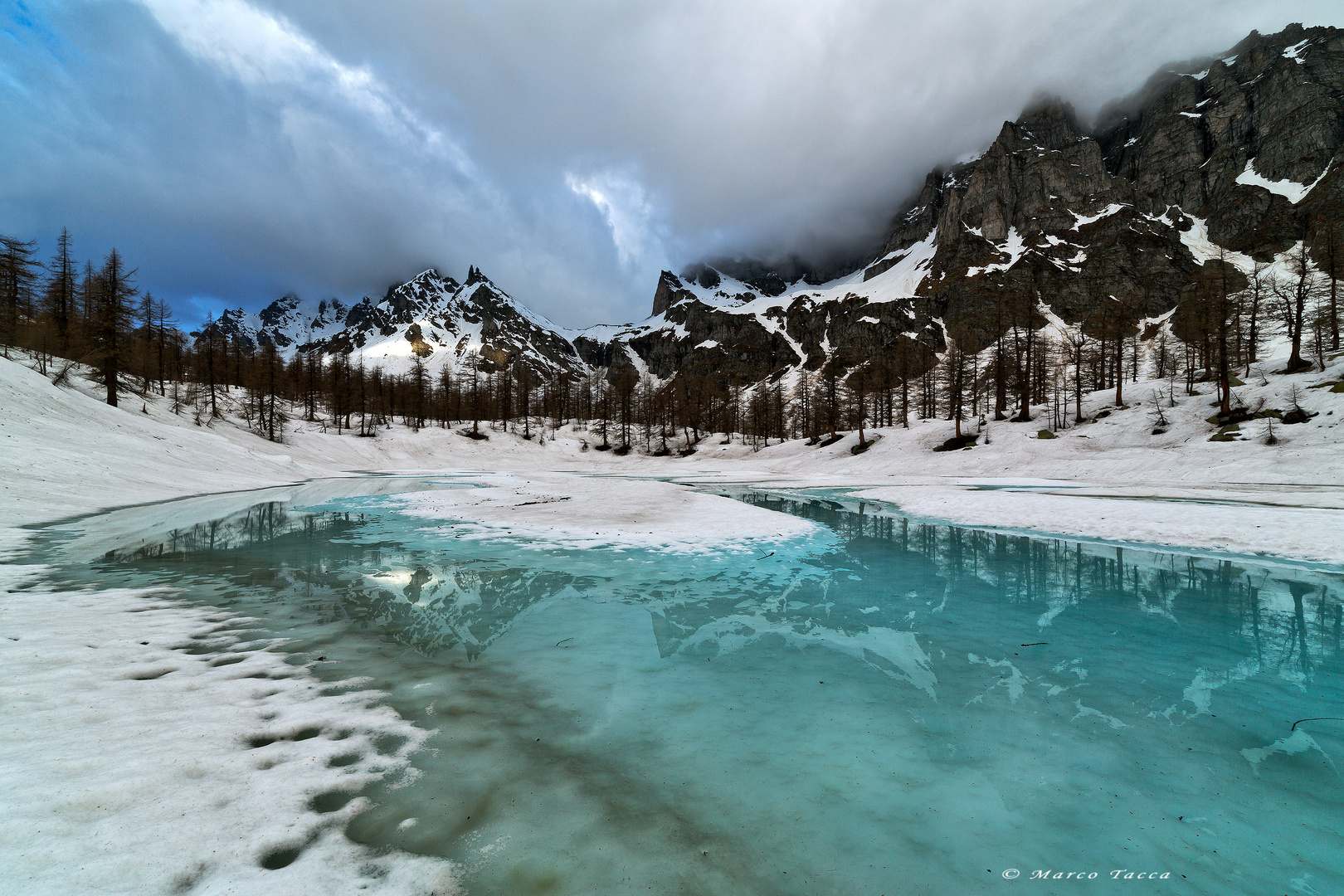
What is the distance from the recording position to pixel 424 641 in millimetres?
6699

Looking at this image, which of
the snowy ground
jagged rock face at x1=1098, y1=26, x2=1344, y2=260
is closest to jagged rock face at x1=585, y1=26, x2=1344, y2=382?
jagged rock face at x1=1098, y1=26, x2=1344, y2=260

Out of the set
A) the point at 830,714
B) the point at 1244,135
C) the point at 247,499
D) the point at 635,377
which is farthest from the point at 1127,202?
the point at 247,499

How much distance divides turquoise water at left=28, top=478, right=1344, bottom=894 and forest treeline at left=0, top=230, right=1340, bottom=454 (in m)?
37.2

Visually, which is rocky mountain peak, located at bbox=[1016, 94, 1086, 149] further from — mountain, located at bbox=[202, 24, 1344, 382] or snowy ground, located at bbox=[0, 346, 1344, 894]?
snowy ground, located at bbox=[0, 346, 1344, 894]

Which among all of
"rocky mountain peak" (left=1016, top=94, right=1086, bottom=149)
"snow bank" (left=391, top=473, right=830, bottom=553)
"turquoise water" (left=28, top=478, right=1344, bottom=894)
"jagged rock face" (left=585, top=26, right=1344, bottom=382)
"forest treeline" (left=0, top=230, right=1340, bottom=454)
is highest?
"rocky mountain peak" (left=1016, top=94, right=1086, bottom=149)

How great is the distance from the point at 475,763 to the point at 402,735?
2.76ft

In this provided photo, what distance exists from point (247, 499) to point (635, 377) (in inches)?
2542

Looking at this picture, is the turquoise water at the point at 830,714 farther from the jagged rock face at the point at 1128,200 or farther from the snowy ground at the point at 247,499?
the jagged rock face at the point at 1128,200

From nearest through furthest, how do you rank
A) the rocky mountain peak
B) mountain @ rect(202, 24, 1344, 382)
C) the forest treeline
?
1. the forest treeline
2. mountain @ rect(202, 24, 1344, 382)
3. the rocky mountain peak

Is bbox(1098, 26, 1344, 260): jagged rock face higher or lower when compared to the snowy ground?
higher

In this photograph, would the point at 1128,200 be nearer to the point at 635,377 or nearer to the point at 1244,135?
the point at 1244,135

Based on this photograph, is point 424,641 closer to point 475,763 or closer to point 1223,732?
point 475,763

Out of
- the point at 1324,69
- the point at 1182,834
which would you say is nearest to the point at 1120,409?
the point at 1182,834

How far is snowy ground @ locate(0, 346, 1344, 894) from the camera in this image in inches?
111
